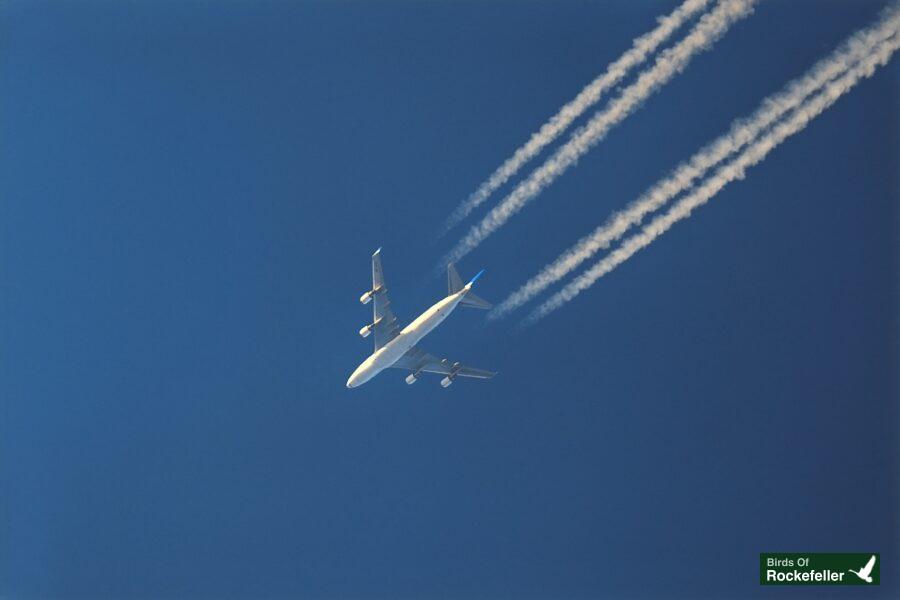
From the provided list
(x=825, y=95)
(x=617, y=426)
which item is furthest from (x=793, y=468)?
(x=825, y=95)

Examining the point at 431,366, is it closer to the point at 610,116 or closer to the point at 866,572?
the point at 610,116

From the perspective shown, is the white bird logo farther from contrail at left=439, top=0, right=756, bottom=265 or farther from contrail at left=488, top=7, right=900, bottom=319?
contrail at left=439, top=0, right=756, bottom=265

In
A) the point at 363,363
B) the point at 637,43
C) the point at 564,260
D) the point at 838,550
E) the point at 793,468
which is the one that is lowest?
the point at 838,550

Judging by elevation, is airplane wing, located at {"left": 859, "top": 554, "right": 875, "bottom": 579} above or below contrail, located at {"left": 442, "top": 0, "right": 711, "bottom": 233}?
below

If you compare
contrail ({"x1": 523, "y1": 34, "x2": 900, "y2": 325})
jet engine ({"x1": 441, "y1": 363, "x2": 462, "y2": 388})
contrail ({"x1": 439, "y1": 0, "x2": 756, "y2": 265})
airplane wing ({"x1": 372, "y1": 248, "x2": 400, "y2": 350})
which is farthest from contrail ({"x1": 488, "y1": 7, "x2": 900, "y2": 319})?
airplane wing ({"x1": 372, "y1": 248, "x2": 400, "y2": 350})

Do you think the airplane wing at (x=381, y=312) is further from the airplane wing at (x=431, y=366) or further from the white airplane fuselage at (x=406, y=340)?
the airplane wing at (x=431, y=366)

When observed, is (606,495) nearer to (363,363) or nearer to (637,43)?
(363,363)

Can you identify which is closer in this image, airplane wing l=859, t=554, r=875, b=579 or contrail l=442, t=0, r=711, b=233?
contrail l=442, t=0, r=711, b=233
